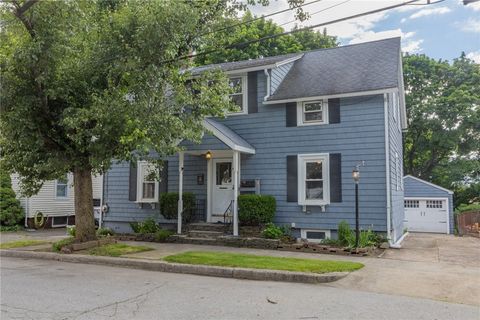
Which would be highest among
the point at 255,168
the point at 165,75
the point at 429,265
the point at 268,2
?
the point at 268,2

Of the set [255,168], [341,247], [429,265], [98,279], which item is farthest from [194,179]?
[429,265]

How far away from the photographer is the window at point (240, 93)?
1372cm

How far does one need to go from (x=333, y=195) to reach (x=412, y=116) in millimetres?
19226

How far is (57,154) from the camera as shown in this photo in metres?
10.1

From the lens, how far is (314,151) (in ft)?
41.1

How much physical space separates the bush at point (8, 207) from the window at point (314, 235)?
13911 mm

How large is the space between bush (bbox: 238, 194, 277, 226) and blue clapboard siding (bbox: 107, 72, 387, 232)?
0.63 meters

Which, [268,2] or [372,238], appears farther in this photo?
A: [372,238]

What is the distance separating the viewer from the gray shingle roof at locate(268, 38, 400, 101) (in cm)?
1225

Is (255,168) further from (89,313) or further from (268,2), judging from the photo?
(89,313)

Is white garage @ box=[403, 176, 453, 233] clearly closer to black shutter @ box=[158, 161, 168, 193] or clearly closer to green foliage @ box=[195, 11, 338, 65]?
green foliage @ box=[195, 11, 338, 65]

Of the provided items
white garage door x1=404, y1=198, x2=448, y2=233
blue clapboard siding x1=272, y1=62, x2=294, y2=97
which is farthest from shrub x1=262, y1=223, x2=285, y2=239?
white garage door x1=404, y1=198, x2=448, y2=233

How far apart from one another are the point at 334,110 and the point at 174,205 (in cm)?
612

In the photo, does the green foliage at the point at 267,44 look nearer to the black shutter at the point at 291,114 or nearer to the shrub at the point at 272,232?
the black shutter at the point at 291,114
